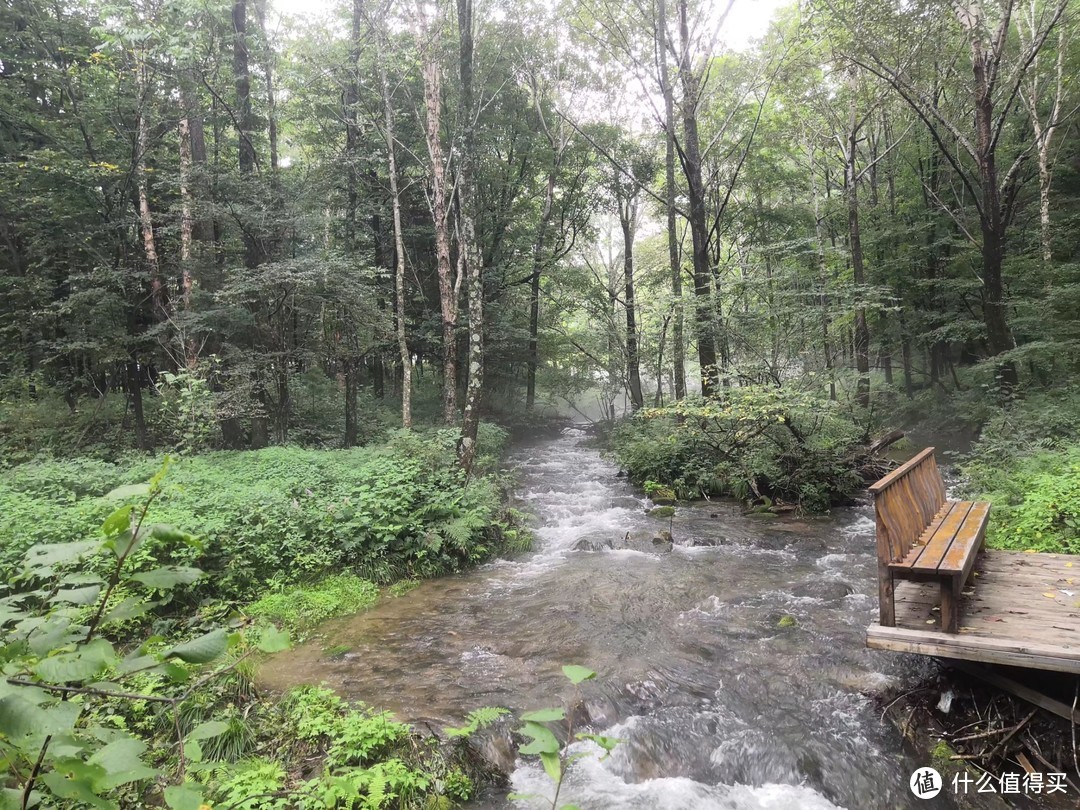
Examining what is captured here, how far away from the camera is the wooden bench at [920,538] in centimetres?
433

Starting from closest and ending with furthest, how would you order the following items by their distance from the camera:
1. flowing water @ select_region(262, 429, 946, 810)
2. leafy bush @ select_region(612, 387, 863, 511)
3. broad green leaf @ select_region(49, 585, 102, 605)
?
broad green leaf @ select_region(49, 585, 102, 605) → flowing water @ select_region(262, 429, 946, 810) → leafy bush @ select_region(612, 387, 863, 511)

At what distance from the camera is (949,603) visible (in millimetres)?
4328

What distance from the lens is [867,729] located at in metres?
4.67

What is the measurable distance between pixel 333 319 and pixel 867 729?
14576 millimetres

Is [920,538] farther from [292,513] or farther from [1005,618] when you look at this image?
[292,513]

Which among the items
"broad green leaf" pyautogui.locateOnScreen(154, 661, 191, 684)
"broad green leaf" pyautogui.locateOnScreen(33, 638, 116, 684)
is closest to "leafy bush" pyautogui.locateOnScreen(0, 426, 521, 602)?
"broad green leaf" pyautogui.locateOnScreen(33, 638, 116, 684)

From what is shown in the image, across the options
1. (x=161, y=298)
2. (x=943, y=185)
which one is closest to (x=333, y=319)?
(x=161, y=298)

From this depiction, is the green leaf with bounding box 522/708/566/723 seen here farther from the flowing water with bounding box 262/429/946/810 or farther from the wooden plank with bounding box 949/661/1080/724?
the wooden plank with bounding box 949/661/1080/724

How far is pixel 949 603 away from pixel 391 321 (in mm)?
13845

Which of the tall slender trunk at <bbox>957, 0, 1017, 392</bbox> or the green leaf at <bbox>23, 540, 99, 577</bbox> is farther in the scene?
the tall slender trunk at <bbox>957, 0, 1017, 392</bbox>

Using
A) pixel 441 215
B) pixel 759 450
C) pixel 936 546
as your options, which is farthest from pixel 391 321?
pixel 936 546

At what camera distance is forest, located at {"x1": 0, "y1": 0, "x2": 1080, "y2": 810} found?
13.1ft

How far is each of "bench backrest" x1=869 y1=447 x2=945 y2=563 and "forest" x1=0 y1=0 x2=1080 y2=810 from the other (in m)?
1.38

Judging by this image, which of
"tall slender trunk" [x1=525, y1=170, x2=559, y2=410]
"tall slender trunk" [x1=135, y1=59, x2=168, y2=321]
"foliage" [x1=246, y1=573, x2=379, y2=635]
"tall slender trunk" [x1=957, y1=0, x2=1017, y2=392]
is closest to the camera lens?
"foliage" [x1=246, y1=573, x2=379, y2=635]
